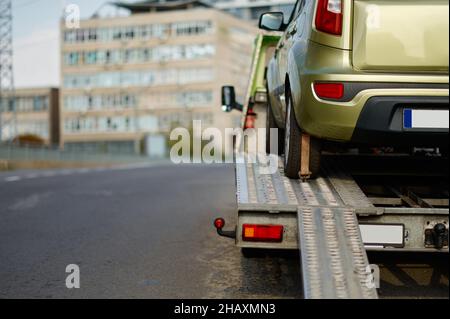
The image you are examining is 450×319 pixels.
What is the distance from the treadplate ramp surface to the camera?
3.87m

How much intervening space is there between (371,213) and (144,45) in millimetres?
96006

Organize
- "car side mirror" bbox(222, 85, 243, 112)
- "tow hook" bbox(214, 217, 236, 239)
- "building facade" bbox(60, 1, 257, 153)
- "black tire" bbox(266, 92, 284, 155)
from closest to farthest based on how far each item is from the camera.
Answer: "tow hook" bbox(214, 217, 236, 239) < "black tire" bbox(266, 92, 284, 155) < "car side mirror" bbox(222, 85, 243, 112) < "building facade" bbox(60, 1, 257, 153)

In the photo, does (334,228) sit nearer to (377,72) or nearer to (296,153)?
(377,72)

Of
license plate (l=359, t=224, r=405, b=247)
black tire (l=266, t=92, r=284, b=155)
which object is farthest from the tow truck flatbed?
black tire (l=266, t=92, r=284, b=155)

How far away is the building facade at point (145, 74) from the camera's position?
313 ft

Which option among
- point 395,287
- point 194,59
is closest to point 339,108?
point 395,287

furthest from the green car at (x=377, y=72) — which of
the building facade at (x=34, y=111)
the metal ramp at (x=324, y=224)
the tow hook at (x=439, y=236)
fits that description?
the building facade at (x=34, y=111)

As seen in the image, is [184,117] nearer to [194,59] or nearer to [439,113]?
[194,59]

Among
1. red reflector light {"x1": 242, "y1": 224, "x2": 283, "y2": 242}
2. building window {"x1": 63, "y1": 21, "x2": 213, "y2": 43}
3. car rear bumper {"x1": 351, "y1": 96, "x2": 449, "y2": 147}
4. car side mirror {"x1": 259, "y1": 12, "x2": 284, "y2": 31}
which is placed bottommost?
building window {"x1": 63, "y1": 21, "x2": 213, "y2": 43}

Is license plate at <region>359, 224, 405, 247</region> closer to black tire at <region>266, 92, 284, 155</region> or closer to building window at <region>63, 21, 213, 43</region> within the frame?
black tire at <region>266, 92, 284, 155</region>

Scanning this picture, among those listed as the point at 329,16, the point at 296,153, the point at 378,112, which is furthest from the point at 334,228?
the point at 329,16

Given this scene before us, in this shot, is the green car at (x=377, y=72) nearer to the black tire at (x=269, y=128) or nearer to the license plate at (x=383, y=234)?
the license plate at (x=383, y=234)

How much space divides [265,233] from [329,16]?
154cm

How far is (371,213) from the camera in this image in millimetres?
4398
